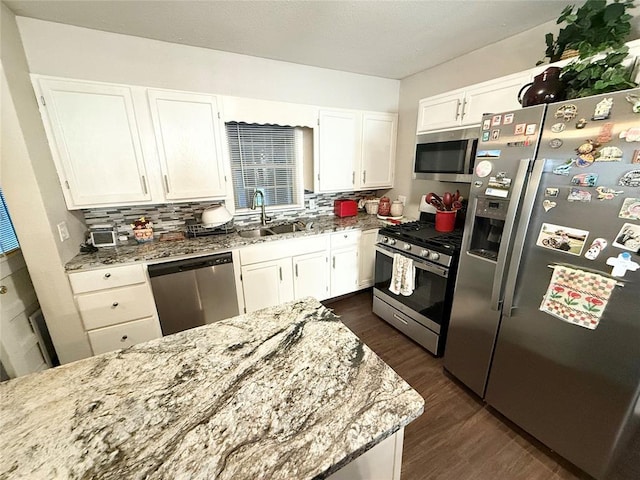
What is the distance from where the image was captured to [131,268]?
1.87m

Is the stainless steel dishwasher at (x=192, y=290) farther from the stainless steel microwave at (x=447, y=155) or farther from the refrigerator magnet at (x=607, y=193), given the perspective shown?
the refrigerator magnet at (x=607, y=193)

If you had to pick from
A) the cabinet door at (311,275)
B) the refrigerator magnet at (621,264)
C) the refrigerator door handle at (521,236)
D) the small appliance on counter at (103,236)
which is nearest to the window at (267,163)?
the cabinet door at (311,275)

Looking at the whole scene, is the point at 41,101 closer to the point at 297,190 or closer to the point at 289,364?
the point at 297,190

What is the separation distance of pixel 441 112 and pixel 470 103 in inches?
9.7

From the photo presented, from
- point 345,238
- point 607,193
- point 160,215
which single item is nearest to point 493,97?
point 607,193

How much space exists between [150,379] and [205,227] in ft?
5.71

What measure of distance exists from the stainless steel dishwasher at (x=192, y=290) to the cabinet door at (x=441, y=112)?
7.14ft

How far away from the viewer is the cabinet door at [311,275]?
2.56 meters

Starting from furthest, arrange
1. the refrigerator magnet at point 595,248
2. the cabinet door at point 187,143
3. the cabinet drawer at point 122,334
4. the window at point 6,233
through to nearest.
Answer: the cabinet door at point 187,143
the cabinet drawer at point 122,334
the window at point 6,233
the refrigerator magnet at point 595,248

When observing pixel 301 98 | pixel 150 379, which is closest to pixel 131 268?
pixel 150 379

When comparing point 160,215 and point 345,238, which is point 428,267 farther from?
point 160,215

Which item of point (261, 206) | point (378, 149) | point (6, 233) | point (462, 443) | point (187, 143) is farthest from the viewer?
point (378, 149)

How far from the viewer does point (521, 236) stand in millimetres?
1349

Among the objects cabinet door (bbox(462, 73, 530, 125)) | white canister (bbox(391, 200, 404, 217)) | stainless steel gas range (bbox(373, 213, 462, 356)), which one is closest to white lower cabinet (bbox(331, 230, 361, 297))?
stainless steel gas range (bbox(373, 213, 462, 356))
